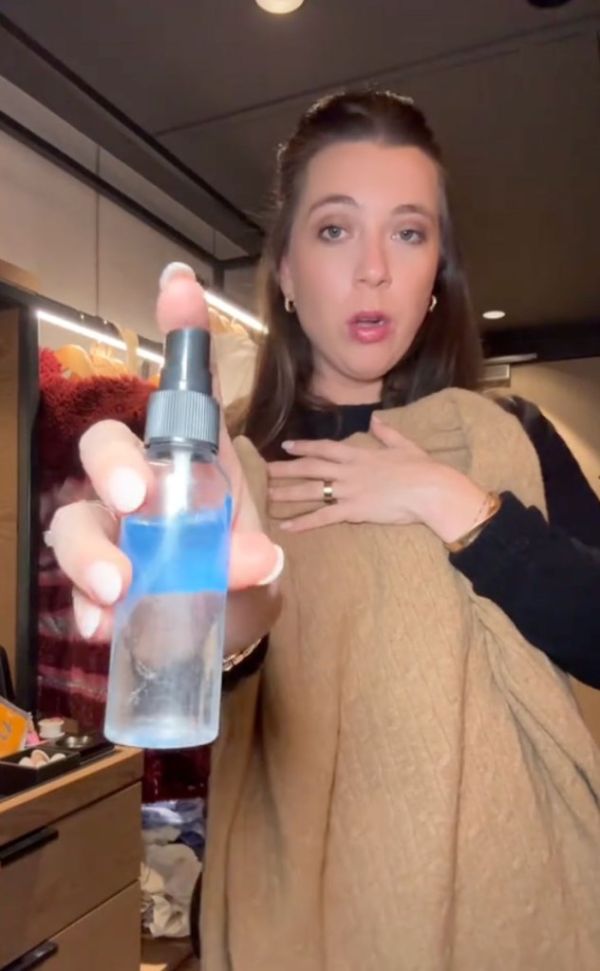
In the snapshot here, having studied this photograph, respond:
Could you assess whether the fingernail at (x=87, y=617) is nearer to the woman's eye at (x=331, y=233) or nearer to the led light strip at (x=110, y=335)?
the woman's eye at (x=331, y=233)

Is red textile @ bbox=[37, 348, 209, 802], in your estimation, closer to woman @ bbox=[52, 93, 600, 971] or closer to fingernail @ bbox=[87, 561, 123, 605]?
woman @ bbox=[52, 93, 600, 971]

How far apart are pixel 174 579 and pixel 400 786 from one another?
0.34m

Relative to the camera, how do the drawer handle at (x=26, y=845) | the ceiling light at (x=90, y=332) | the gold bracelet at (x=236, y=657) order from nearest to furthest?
the gold bracelet at (x=236, y=657), the drawer handle at (x=26, y=845), the ceiling light at (x=90, y=332)

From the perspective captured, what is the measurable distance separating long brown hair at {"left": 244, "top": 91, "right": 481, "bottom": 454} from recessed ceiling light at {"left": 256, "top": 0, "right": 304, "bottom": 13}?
0.57 m

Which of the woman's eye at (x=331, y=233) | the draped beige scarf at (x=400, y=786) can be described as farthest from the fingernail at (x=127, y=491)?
the woman's eye at (x=331, y=233)

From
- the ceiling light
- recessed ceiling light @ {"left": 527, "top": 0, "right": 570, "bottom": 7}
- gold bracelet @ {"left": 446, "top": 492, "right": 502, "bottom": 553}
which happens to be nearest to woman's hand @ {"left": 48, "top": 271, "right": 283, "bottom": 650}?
gold bracelet @ {"left": 446, "top": 492, "right": 502, "bottom": 553}

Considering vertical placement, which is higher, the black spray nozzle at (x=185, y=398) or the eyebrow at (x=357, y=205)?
the eyebrow at (x=357, y=205)

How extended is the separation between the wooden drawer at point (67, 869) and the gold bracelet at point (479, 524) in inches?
27.8

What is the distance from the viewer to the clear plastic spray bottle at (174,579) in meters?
0.30

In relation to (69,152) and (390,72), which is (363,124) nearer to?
(390,72)

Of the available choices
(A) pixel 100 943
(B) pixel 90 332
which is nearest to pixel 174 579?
(A) pixel 100 943

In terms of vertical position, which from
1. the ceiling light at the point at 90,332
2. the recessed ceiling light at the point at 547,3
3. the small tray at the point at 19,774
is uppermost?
the recessed ceiling light at the point at 547,3

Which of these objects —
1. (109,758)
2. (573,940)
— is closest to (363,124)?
(573,940)

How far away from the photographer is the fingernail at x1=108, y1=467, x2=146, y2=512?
29 cm
